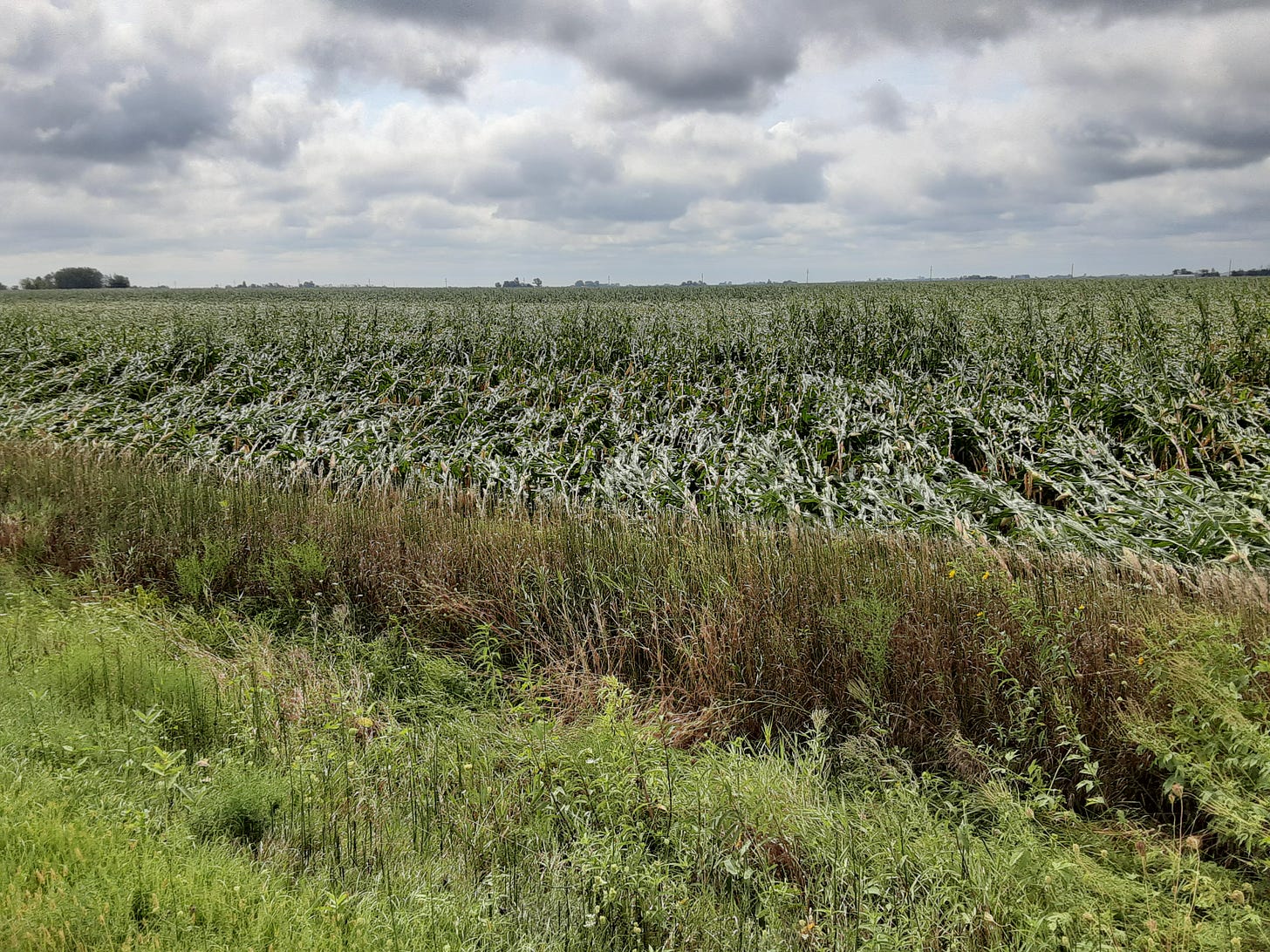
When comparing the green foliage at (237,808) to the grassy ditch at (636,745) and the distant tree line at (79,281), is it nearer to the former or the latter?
the grassy ditch at (636,745)

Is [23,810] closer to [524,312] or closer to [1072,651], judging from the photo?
[1072,651]

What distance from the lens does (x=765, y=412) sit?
10.2 m

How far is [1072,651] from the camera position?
4422mm

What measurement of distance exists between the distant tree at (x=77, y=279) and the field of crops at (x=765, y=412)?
13646cm

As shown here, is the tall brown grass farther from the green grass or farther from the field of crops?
the field of crops

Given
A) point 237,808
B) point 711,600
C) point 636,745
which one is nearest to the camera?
point 237,808

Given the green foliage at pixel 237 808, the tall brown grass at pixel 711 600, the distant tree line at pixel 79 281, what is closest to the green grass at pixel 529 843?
the green foliage at pixel 237 808

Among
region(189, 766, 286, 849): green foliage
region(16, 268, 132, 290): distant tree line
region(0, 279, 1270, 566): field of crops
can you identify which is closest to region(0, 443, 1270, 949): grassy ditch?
region(189, 766, 286, 849): green foliage

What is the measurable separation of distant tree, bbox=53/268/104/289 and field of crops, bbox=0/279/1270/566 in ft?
448

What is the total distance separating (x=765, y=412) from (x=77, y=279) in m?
153

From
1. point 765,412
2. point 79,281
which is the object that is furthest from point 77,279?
point 765,412

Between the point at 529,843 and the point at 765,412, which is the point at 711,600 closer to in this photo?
the point at 529,843

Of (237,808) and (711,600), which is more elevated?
(711,600)

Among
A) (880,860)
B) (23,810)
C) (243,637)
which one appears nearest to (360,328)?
(243,637)
